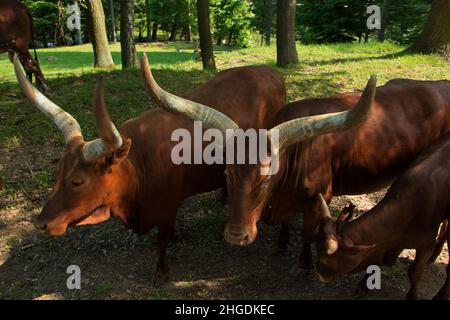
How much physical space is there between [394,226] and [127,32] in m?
10.9

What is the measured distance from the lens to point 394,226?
3.69 m

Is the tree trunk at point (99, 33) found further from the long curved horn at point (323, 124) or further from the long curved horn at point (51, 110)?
the long curved horn at point (323, 124)

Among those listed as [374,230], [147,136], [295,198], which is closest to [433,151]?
[374,230]

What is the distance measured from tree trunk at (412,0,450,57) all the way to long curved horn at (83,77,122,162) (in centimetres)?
1145

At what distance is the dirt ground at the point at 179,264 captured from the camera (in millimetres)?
4516

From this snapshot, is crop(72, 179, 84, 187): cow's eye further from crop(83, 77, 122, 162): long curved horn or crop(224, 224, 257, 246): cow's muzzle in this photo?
crop(224, 224, 257, 246): cow's muzzle

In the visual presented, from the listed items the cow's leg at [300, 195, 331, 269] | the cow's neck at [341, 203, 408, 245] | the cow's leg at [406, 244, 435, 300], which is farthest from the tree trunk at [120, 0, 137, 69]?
the cow's leg at [406, 244, 435, 300]

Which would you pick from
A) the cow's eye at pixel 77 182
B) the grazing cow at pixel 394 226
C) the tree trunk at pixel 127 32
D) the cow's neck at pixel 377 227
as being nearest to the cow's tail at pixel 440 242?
the grazing cow at pixel 394 226

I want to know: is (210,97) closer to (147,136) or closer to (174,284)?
(147,136)

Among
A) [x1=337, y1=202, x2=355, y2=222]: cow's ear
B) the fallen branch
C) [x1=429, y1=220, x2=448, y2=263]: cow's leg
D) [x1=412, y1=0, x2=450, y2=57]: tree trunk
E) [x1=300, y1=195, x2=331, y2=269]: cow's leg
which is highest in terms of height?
[x1=412, y1=0, x2=450, y2=57]: tree trunk

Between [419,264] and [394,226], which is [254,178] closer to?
[394,226]

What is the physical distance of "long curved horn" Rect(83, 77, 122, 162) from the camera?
326 cm

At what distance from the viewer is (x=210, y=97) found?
5.13m
